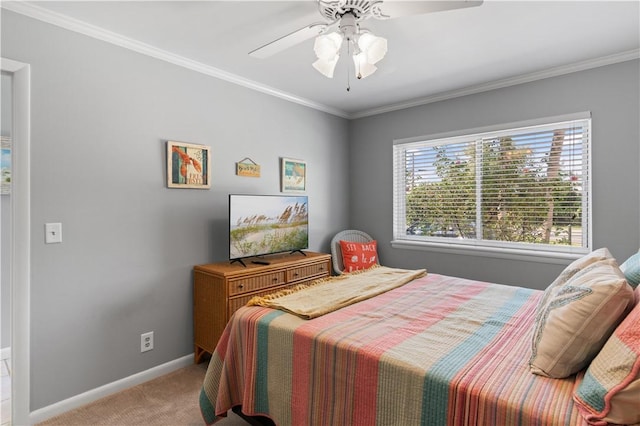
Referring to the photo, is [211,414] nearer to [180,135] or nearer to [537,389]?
[537,389]

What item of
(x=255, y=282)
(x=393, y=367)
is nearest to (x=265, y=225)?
(x=255, y=282)

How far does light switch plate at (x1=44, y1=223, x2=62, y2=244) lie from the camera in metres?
2.19

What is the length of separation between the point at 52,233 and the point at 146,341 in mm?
1052

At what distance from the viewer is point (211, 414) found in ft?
6.42

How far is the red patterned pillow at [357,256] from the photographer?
13.3 feet

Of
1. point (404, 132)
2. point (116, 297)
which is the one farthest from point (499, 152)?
point (116, 297)

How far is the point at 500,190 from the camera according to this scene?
3.53 metres

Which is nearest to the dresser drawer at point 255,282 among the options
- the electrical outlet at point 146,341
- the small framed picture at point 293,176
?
the electrical outlet at point 146,341

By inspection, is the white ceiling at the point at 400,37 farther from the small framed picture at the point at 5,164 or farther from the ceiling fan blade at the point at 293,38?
the small framed picture at the point at 5,164

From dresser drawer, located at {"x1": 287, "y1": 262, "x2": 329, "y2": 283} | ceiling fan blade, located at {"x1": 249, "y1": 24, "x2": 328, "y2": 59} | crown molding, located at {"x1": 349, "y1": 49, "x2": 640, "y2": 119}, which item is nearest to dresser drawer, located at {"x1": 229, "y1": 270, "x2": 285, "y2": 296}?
dresser drawer, located at {"x1": 287, "y1": 262, "x2": 329, "y2": 283}

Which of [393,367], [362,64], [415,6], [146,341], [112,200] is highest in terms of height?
[415,6]

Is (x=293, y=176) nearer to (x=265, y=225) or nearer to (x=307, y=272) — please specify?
(x=265, y=225)

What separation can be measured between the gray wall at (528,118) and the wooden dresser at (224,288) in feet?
5.52

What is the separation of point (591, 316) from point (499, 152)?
267 centimetres
